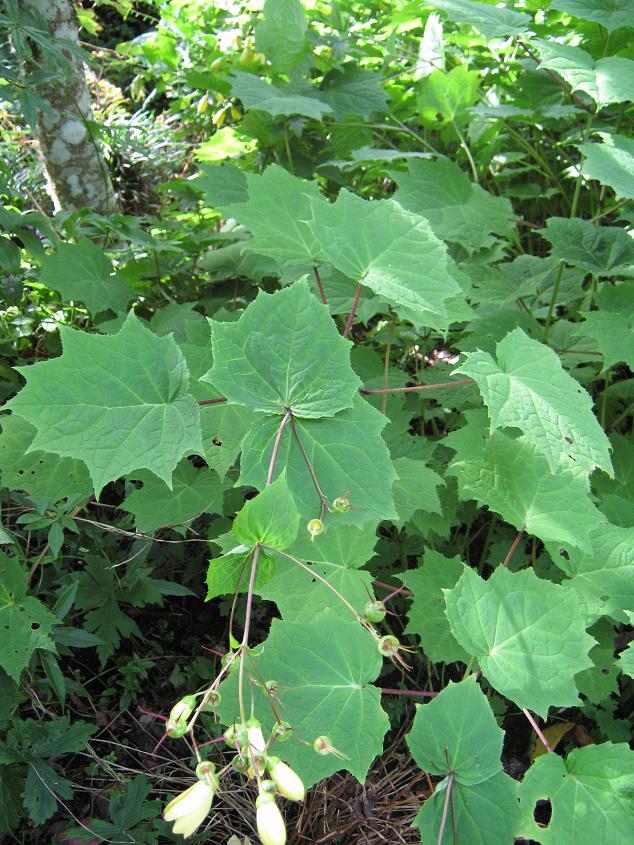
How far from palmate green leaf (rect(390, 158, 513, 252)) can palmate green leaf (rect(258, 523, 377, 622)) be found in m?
1.05

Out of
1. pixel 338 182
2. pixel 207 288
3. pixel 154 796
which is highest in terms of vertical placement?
pixel 338 182

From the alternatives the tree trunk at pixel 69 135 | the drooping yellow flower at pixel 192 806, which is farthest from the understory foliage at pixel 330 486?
the tree trunk at pixel 69 135

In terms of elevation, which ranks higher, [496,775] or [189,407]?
[189,407]

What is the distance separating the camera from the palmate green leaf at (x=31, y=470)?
1477mm

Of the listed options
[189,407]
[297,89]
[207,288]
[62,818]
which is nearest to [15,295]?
[207,288]

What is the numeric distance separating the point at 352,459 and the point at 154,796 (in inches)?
39.0

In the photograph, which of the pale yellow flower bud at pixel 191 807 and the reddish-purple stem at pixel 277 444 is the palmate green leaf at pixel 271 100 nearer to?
the reddish-purple stem at pixel 277 444

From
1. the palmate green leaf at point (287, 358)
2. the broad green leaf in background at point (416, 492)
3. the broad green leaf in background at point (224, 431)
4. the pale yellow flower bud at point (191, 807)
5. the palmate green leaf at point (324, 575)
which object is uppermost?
the palmate green leaf at point (287, 358)

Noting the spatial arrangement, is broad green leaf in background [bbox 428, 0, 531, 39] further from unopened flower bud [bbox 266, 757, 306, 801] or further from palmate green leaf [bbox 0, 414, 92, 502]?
unopened flower bud [bbox 266, 757, 306, 801]

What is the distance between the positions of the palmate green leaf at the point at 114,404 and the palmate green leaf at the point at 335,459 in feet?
0.36

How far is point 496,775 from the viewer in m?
1.07

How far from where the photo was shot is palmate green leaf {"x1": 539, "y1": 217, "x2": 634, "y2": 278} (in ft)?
6.09

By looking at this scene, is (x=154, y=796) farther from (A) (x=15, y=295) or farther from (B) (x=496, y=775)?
(A) (x=15, y=295)

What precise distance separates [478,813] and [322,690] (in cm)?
29
